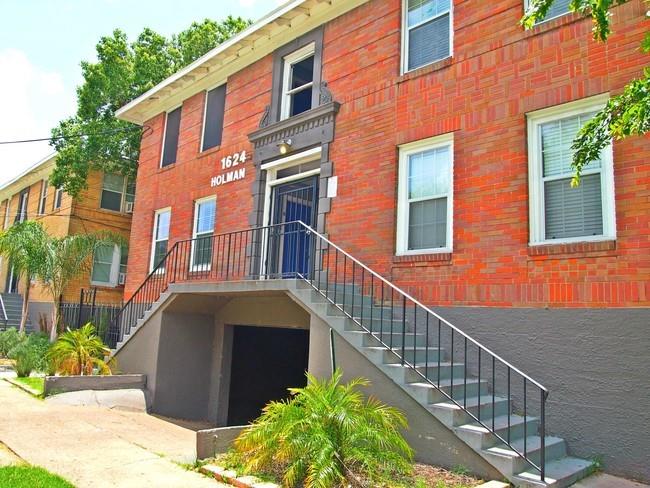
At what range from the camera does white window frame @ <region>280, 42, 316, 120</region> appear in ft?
35.2

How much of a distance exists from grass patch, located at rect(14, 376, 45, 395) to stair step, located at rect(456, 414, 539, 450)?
7754mm

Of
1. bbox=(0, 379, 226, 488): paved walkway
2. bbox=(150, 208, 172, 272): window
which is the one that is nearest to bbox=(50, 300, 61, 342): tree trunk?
bbox=(150, 208, 172, 272): window

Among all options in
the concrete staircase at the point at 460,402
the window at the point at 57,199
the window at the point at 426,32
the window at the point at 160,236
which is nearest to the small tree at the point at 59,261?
the window at the point at 160,236

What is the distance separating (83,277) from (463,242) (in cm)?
1610

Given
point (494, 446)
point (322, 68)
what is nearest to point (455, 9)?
point (322, 68)

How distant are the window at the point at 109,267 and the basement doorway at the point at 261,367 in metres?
10.9

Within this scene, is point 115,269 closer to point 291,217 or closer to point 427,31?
point 291,217

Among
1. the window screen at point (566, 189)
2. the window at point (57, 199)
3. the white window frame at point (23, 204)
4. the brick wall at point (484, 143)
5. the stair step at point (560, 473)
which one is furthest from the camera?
the white window frame at point (23, 204)

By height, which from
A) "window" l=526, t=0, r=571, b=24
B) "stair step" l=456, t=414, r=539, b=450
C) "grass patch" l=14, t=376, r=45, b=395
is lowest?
"grass patch" l=14, t=376, r=45, b=395

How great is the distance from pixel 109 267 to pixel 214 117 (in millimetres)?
10165

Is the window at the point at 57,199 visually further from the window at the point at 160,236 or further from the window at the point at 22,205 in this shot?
the window at the point at 160,236

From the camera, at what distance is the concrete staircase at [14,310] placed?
2061 centimetres

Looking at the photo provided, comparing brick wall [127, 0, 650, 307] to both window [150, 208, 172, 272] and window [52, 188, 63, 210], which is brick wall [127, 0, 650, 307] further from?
window [52, 188, 63, 210]

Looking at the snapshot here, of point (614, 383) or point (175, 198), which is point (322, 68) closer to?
point (175, 198)
